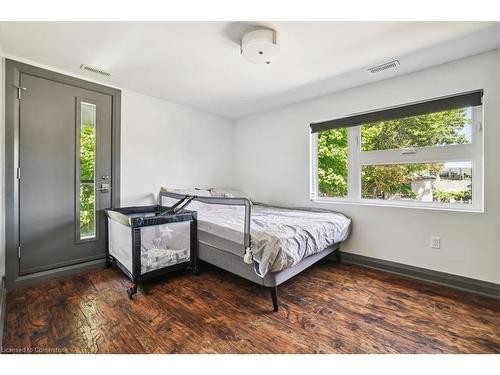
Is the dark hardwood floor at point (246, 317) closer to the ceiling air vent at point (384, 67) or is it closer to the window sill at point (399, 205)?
the window sill at point (399, 205)

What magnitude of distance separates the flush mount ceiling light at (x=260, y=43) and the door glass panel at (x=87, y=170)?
1.93m

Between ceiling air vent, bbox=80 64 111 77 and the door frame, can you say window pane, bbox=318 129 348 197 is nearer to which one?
ceiling air vent, bbox=80 64 111 77

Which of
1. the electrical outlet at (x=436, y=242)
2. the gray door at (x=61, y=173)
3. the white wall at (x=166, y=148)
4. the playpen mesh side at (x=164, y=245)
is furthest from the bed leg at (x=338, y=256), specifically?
the gray door at (x=61, y=173)

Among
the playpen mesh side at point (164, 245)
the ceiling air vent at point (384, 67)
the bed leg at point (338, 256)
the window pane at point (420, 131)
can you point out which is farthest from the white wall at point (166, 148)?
the ceiling air vent at point (384, 67)

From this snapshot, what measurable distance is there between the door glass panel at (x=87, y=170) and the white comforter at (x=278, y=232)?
44.6 inches

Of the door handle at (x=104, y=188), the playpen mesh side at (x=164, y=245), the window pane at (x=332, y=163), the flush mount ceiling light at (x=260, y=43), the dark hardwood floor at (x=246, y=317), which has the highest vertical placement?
the flush mount ceiling light at (x=260, y=43)

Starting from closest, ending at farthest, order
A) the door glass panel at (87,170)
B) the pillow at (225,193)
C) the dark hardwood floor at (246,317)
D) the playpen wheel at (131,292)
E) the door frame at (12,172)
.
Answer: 1. the dark hardwood floor at (246,317)
2. the playpen wheel at (131,292)
3. the door frame at (12,172)
4. the door glass panel at (87,170)
5. the pillow at (225,193)

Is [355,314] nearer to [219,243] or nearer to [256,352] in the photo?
[256,352]

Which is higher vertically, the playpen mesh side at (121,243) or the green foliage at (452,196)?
the green foliage at (452,196)

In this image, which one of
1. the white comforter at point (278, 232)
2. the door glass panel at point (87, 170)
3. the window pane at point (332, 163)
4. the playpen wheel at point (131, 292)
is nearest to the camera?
the white comforter at point (278, 232)

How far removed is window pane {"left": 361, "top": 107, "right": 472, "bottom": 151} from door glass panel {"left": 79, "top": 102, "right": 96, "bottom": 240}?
3.19 meters

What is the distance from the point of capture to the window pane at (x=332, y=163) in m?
2.89

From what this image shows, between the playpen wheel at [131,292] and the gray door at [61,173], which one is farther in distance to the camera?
the gray door at [61,173]

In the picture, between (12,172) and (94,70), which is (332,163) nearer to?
(94,70)
